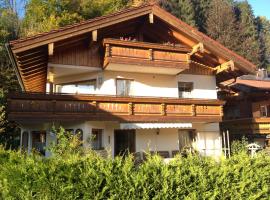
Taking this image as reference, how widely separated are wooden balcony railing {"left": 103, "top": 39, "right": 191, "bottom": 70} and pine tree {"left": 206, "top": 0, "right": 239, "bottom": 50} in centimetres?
4607

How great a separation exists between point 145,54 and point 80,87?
4.08 metres

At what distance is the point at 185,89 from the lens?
2170 cm

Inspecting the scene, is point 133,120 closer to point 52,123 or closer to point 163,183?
point 52,123

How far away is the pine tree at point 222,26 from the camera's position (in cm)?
6309

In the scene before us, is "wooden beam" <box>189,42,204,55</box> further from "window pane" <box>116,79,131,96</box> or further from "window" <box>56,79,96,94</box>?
"window" <box>56,79,96,94</box>

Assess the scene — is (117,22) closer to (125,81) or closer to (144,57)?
(144,57)

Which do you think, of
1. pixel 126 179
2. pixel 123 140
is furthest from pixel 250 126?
pixel 126 179

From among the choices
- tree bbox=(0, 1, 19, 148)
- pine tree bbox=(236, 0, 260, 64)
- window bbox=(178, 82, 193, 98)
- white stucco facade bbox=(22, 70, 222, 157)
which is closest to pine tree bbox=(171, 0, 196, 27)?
pine tree bbox=(236, 0, 260, 64)

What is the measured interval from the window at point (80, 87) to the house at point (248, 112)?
32.5 ft

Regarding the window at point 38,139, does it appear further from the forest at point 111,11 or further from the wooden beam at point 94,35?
the forest at point 111,11

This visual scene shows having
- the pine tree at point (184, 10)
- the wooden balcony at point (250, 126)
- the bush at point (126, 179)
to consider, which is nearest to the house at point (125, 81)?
the wooden balcony at point (250, 126)

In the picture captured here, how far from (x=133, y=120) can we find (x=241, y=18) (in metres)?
61.5

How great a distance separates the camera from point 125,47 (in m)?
18.2

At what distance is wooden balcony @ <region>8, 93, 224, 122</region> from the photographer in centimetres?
1512
